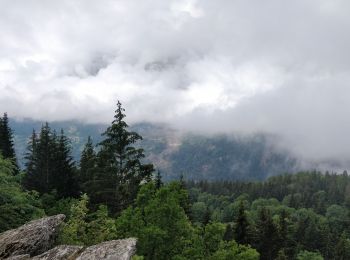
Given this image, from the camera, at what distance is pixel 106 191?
4969 centimetres

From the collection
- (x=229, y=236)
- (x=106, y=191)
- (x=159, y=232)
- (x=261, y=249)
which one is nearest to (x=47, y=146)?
(x=106, y=191)

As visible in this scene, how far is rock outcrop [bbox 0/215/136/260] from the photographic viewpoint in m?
15.1

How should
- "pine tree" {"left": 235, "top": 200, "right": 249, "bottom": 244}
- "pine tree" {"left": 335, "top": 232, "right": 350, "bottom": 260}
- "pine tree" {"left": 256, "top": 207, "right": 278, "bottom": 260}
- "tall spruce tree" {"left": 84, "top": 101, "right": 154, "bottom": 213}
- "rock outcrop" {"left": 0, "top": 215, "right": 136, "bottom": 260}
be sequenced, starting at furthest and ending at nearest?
"pine tree" {"left": 335, "top": 232, "right": 350, "bottom": 260}
"pine tree" {"left": 256, "top": 207, "right": 278, "bottom": 260}
"pine tree" {"left": 235, "top": 200, "right": 249, "bottom": 244}
"tall spruce tree" {"left": 84, "top": 101, "right": 154, "bottom": 213}
"rock outcrop" {"left": 0, "top": 215, "right": 136, "bottom": 260}

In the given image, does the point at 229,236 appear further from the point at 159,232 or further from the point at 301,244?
the point at 159,232

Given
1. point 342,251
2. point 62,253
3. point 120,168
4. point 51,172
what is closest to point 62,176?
point 51,172

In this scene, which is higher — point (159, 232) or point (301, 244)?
point (159, 232)

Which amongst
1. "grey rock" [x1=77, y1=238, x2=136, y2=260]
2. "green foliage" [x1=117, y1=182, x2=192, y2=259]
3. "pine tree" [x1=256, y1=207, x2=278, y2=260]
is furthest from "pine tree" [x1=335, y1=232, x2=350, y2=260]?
"grey rock" [x1=77, y1=238, x2=136, y2=260]

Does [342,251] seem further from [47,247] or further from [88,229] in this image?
[47,247]

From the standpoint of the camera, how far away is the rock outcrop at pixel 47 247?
1512cm

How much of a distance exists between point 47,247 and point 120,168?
99.9ft

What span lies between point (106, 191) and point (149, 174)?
5.08 meters

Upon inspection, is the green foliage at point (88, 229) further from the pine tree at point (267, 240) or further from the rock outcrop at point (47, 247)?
the pine tree at point (267, 240)

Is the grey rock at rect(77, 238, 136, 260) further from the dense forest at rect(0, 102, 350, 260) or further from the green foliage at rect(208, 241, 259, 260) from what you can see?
the green foliage at rect(208, 241, 259, 260)

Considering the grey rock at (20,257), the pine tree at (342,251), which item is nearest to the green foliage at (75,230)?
the grey rock at (20,257)
